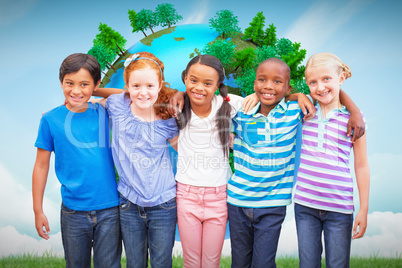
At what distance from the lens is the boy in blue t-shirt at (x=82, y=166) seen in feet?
9.46

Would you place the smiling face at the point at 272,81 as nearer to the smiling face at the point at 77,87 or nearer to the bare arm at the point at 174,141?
the bare arm at the point at 174,141

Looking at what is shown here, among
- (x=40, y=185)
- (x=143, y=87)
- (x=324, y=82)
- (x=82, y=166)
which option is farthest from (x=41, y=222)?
(x=324, y=82)

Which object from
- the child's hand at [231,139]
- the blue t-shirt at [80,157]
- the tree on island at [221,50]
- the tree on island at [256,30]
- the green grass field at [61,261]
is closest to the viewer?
the blue t-shirt at [80,157]

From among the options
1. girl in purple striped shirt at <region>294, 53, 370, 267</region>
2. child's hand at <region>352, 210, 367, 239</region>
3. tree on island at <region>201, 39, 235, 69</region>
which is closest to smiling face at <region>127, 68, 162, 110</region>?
tree on island at <region>201, 39, 235, 69</region>

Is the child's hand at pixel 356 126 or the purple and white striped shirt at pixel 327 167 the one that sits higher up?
the child's hand at pixel 356 126

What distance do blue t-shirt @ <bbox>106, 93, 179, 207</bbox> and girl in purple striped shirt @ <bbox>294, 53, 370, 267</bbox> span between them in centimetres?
104

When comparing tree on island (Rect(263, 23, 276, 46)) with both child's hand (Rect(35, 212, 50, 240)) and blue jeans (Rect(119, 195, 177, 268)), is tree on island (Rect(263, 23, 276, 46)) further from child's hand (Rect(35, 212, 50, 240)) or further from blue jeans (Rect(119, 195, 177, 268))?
child's hand (Rect(35, 212, 50, 240))

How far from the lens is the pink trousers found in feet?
9.52

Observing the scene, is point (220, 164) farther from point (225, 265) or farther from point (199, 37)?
point (225, 265)

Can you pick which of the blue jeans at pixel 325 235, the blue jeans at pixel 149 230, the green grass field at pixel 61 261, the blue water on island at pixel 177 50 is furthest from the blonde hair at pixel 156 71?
the green grass field at pixel 61 261

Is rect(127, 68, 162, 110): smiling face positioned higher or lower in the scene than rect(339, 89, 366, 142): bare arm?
higher

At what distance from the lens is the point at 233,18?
366 cm

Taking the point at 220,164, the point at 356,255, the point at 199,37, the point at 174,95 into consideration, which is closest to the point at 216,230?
the point at 220,164

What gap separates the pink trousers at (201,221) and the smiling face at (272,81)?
77 cm
